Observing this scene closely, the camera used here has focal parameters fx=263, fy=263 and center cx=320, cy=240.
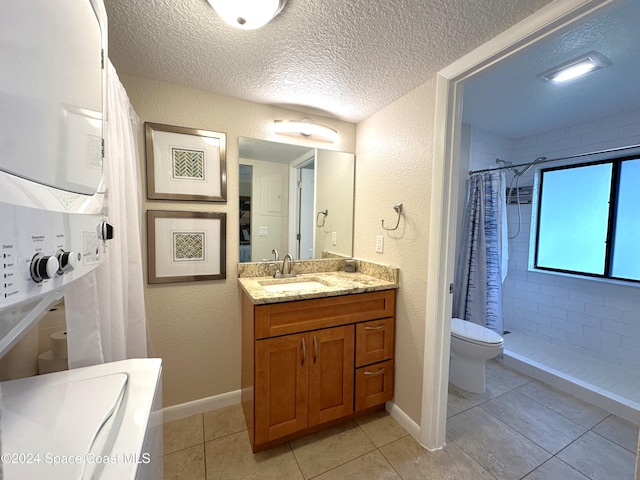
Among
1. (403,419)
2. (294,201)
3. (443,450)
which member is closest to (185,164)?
(294,201)

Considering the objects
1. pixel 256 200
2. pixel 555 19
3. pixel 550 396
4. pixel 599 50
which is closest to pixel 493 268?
pixel 550 396

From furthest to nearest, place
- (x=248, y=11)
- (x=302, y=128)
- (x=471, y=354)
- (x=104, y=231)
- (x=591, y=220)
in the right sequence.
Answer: (x=591, y=220)
(x=471, y=354)
(x=302, y=128)
(x=248, y=11)
(x=104, y=231)

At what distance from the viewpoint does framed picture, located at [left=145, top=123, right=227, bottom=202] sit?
5.30 ft

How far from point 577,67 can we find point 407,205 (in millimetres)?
1288

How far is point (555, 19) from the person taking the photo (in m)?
1.01

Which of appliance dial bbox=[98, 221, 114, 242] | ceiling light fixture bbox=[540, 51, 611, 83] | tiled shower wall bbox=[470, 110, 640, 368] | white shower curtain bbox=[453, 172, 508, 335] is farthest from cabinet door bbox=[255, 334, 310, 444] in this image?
tiled shower wall bbox=[470, 110, 640, 368]

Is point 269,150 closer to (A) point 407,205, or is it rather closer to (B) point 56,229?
(A) point 407,205

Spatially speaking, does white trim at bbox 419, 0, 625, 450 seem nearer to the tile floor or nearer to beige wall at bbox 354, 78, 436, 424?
beige wall at bbox 354, 78, 436, 424

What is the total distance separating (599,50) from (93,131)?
2.36 metres

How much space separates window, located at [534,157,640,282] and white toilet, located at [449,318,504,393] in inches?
57.6

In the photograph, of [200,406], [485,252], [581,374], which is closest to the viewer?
[200,406]

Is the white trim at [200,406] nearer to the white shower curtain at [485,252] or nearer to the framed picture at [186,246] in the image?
the framed picture at [186,246]

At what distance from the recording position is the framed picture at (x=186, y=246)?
5.40ft

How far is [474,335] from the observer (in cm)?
204
